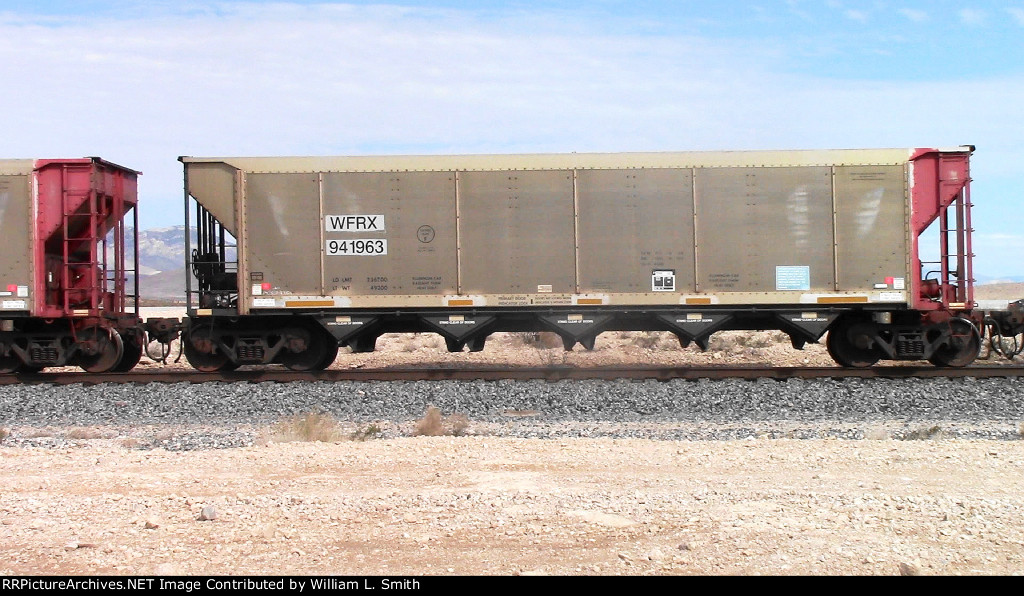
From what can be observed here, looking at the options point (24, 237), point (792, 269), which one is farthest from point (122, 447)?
point (792, 269)

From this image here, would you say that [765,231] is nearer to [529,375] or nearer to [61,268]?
[529,375]

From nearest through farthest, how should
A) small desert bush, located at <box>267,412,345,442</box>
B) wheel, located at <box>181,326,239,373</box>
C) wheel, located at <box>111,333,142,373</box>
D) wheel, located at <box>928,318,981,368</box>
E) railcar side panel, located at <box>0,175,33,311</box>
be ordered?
small desert bush, located at <box>267,412,345,442</box> → wheel, located at <box>928,318,981,368</box> → railcar side panel, located at <box>0,175,33,311</box> → wheel, located at <box>181,326,239,373</box> → wheel, located at <box>111,333,142,373</box>

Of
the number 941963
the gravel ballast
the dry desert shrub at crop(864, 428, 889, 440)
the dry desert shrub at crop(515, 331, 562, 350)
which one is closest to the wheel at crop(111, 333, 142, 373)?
the gravel ballast

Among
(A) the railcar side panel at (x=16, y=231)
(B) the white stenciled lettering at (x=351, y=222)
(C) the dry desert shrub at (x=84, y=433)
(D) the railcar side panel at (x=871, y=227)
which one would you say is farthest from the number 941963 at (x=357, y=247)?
(D) the railcar side panel at (x=871, y=227)

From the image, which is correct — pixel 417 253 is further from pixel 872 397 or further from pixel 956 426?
pixel 956 426

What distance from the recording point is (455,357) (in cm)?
1870

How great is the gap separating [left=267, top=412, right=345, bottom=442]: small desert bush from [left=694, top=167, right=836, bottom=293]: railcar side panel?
622 centimetres

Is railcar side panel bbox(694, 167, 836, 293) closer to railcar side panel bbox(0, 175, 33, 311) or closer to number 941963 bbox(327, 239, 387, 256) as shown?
number 941963 bbox(327, 239, 387, 256)

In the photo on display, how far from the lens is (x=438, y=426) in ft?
31.5

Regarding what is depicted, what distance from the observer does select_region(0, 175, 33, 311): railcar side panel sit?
43.3 ft

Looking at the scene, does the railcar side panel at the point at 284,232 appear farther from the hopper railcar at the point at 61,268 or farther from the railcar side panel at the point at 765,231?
the railcar side panel at the point at 765,231

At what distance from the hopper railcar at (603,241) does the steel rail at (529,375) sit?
54cm

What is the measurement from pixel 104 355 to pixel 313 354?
11.5ft
